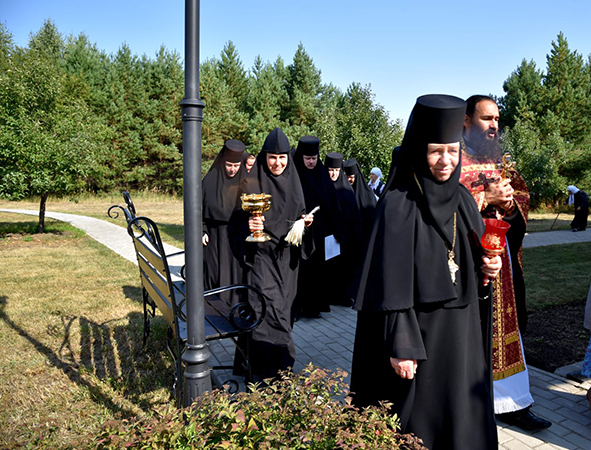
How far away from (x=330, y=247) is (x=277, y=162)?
2043 mm

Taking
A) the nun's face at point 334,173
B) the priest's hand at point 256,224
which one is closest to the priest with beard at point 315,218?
the nun's face at point 334,173

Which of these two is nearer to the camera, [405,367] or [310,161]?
[405,367]

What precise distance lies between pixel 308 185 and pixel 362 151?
15421 mm

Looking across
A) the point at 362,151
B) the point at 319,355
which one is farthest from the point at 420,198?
the point at 362,151

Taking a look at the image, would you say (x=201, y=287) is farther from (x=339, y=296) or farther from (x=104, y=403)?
(x=339, y=296)

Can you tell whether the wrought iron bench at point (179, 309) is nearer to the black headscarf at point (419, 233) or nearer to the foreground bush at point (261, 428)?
the foreground bush at point (261, 428)

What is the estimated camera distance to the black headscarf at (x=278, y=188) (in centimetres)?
462

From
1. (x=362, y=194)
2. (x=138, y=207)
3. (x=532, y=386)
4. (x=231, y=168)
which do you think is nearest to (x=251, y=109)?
(x=138, y=207)

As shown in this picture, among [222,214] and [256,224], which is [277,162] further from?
[222,214]

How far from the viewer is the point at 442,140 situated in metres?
2.33

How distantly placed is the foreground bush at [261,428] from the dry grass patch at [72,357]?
20cm

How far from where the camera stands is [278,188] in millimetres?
Result: 4766

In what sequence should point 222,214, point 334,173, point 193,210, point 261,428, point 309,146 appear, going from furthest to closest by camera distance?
point 334,173 < point 309,146 < point 222,214 < point 193,210 < point 261,428

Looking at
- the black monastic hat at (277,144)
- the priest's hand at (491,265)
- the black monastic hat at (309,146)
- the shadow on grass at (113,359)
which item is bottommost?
the shadow on grass at (113,359)
